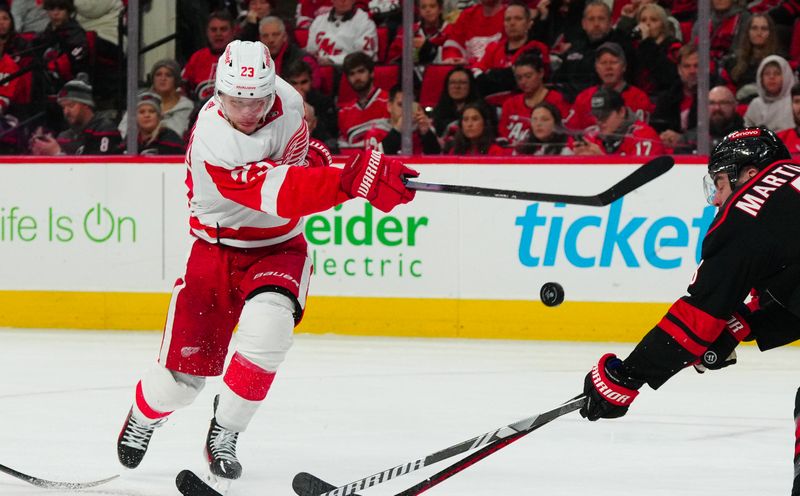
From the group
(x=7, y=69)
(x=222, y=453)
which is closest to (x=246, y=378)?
(x=222, y=453)

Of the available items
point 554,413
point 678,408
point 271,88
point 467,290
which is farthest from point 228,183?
point 467,290

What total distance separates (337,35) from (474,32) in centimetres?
71

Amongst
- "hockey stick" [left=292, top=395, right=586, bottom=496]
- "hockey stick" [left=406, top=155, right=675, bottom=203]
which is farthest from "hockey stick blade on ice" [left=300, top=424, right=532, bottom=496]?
"hockey stick" [left=406, top=155, right=675, bottom=203]

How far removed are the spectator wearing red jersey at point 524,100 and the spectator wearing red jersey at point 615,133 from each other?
17cm

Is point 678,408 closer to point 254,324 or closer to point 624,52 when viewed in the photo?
point 254,324

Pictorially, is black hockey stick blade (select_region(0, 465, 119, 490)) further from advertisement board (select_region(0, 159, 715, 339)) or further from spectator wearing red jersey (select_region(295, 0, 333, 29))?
spectator wearing red jersey (select_region(295, 0, 333, 29))

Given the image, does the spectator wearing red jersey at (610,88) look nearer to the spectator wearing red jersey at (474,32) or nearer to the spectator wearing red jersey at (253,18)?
the spectator wearing red jersey at (474,32)

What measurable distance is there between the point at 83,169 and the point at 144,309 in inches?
30.8

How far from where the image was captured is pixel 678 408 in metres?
4.62

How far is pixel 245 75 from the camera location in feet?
10.9

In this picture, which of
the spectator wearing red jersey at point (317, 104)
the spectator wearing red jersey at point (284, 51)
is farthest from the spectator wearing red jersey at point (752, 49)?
the spectator wearing red jersey at point (284, 51)

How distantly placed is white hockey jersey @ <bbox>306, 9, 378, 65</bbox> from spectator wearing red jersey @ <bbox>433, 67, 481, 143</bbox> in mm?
494

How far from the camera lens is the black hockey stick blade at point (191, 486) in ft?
10.7

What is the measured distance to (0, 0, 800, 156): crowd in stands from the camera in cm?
629
